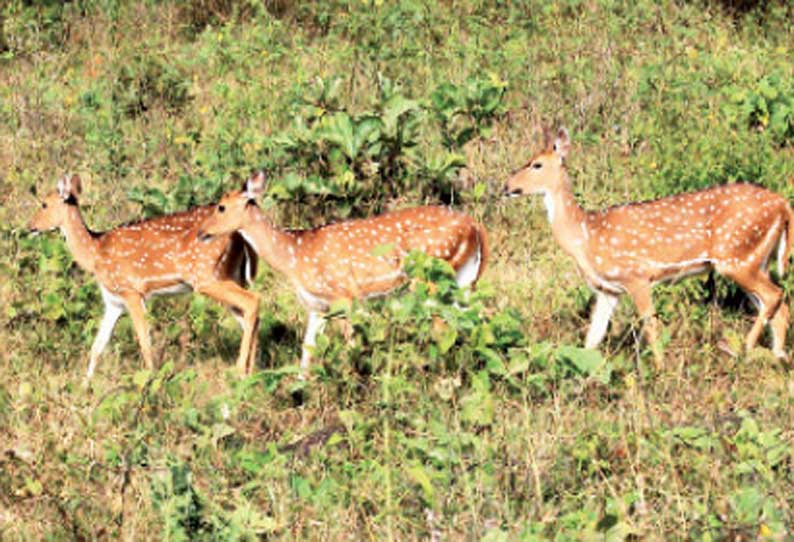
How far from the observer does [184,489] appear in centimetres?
636

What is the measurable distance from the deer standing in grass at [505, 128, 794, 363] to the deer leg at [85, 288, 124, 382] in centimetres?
258

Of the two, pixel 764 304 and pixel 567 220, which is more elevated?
pixel 567 220

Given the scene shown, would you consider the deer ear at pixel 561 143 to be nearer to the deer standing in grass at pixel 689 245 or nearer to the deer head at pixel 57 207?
the deer standing in grass at pixel 689 245

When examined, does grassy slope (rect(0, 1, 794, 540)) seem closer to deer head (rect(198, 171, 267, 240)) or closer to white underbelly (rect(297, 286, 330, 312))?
white underbelly (rect(297, 286, 330, 312))

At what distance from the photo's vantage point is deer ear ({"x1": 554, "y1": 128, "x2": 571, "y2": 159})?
9656 millimetres

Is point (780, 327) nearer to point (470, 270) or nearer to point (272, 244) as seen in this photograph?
point (470, 270)

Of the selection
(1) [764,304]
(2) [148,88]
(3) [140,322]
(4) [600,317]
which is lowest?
(1) [764,304]

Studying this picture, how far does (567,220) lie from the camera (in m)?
9.54

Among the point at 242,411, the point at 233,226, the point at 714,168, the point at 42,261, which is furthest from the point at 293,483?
the point at 714,168

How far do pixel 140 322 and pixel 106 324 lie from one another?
0.24 m

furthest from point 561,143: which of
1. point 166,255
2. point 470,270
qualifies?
point 166,255

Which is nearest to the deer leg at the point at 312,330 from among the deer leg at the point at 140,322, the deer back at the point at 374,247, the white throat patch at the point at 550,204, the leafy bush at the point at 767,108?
the deer back at the point at 374,247

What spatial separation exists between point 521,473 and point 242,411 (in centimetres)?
194

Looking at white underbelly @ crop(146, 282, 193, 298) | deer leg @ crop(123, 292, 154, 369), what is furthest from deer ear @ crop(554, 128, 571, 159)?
deer leg @ crop(123, 292, 154, 369)
